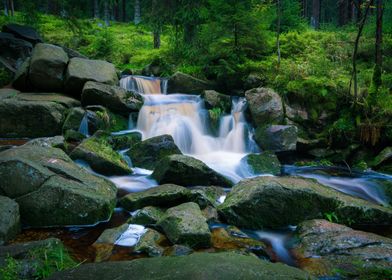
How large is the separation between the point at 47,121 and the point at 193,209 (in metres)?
6.75

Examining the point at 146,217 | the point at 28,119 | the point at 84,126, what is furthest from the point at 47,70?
the point at 146,217

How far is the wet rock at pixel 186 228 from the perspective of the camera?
5.86 m

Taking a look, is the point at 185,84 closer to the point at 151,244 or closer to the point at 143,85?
the point at 143,85

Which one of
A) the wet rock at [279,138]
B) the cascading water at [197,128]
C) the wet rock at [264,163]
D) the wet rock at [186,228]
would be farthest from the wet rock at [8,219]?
the wet rock at [279,138]

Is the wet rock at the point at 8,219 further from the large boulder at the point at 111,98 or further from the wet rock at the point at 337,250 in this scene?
the large boulder at the point at 111,98

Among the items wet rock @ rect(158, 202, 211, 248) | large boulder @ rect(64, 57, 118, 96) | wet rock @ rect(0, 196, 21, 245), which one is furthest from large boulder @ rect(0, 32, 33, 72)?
wet rock @ rect(158, 202, 211, 248)

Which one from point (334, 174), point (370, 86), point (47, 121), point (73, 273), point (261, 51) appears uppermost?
point (261, 51)

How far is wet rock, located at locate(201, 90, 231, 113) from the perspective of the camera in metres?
13.0

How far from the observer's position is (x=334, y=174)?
10.6 m

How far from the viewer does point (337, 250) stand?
229 inches

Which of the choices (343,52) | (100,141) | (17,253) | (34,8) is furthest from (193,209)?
(343,52)

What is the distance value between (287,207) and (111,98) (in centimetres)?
737

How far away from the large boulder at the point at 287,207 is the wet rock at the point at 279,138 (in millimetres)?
4069

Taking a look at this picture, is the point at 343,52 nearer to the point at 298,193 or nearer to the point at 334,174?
the point at 334,174
